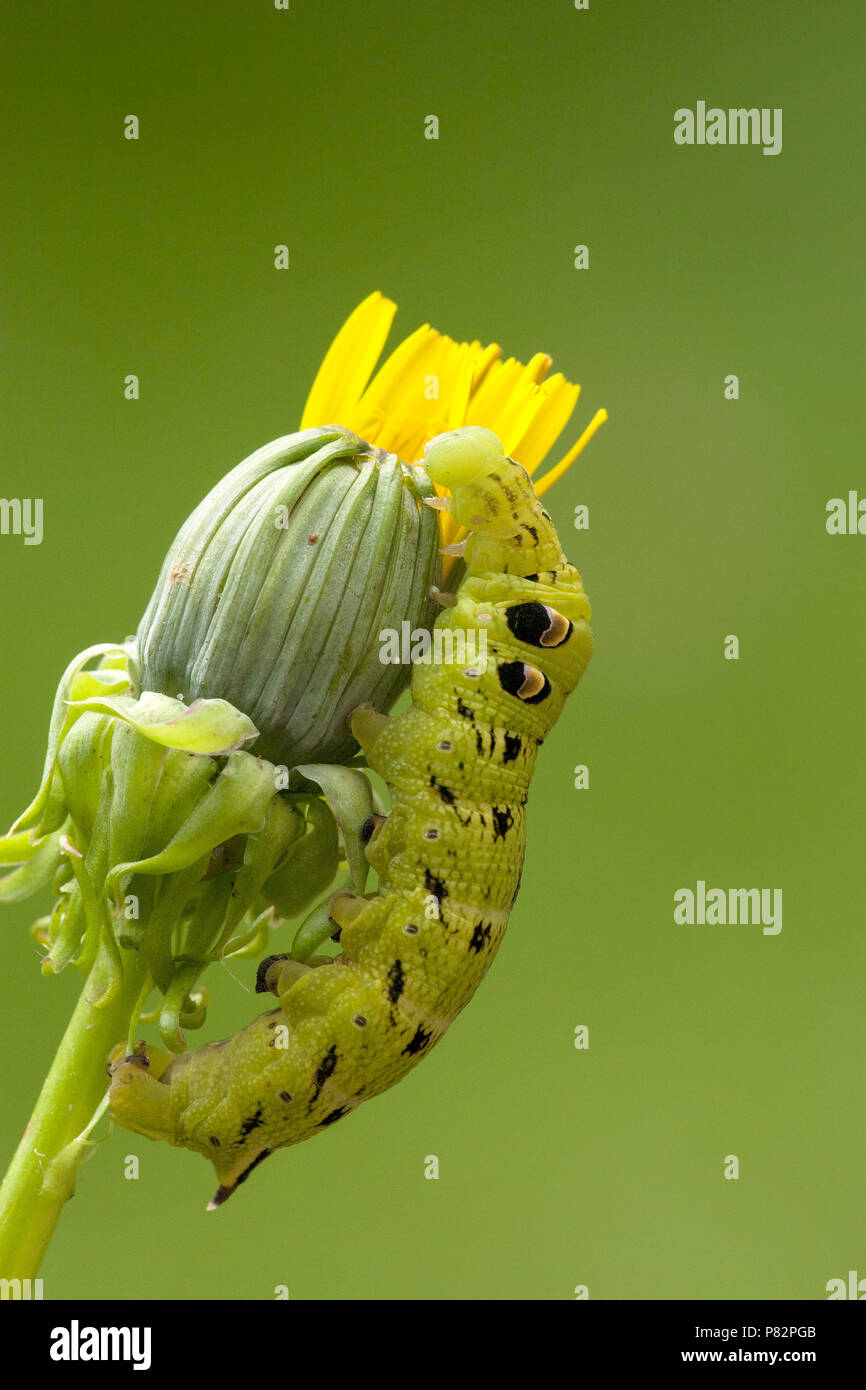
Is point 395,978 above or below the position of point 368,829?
below

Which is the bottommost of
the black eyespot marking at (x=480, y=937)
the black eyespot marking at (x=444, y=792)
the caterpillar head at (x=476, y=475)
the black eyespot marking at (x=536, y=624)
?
the black eyespot marking at (x=480, y=937)

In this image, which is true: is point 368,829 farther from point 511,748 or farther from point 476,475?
point 476,475

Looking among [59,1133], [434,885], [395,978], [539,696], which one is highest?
[539,696]

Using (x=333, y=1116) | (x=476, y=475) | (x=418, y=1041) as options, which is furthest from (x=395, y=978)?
(x=476, y=475)

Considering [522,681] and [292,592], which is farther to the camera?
[522,681]

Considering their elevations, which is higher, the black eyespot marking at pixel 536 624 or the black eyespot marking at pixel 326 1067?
the black eyespot marking at pixel 536 624

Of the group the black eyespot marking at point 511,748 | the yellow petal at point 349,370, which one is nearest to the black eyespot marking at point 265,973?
the black eyespot marking at point 511,748

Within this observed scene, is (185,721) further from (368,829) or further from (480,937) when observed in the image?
(480,937)

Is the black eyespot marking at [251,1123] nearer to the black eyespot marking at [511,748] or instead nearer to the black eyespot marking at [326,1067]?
the black eyespot marking at [326,1067]

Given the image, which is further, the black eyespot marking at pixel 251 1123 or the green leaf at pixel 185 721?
the black eyespot marking at pixel 251 1123
